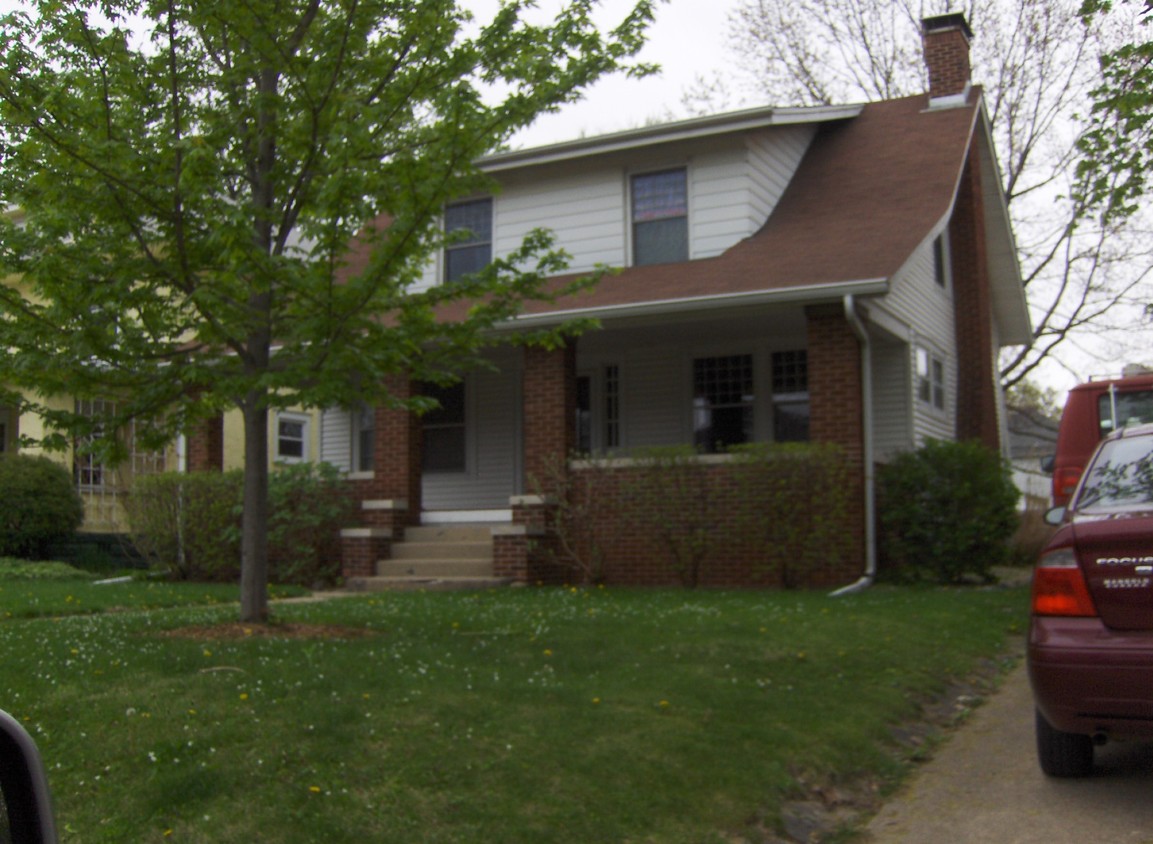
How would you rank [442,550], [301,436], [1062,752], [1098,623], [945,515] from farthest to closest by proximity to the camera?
1. [301,436]
2. [442,550]
3. [945,515]
4. [1062,752]
5. [1098,623]

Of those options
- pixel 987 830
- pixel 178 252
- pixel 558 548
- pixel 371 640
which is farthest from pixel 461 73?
pixel 558 548

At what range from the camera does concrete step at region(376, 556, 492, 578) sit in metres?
14.5

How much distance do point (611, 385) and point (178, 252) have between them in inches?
388

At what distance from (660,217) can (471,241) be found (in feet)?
9.91

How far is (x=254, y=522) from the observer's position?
8.89 m

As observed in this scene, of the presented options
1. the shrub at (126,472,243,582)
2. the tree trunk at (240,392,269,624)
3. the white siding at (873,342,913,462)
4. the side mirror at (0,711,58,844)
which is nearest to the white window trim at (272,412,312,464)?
the shrub at (126,472,243,582)

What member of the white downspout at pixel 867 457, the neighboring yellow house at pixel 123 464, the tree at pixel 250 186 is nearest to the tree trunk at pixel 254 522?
the tree at pixel 250 186

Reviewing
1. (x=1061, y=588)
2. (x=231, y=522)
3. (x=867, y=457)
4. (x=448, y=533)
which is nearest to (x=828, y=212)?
(x=867, y=457)

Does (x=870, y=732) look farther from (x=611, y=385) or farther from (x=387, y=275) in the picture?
(x=611, y=385)

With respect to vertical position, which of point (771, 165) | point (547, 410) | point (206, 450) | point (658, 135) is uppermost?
point (658, 135)

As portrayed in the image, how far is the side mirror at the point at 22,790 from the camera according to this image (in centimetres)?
199

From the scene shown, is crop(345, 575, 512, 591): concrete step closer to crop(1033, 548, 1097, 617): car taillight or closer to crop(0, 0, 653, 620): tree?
crop(0, 0, 653, 620): tree

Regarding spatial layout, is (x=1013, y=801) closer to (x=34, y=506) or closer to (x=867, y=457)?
(x=867, y=457)

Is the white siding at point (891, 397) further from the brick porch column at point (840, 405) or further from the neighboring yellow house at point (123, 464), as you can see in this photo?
the neighboring yellow house at point (123, 464)
